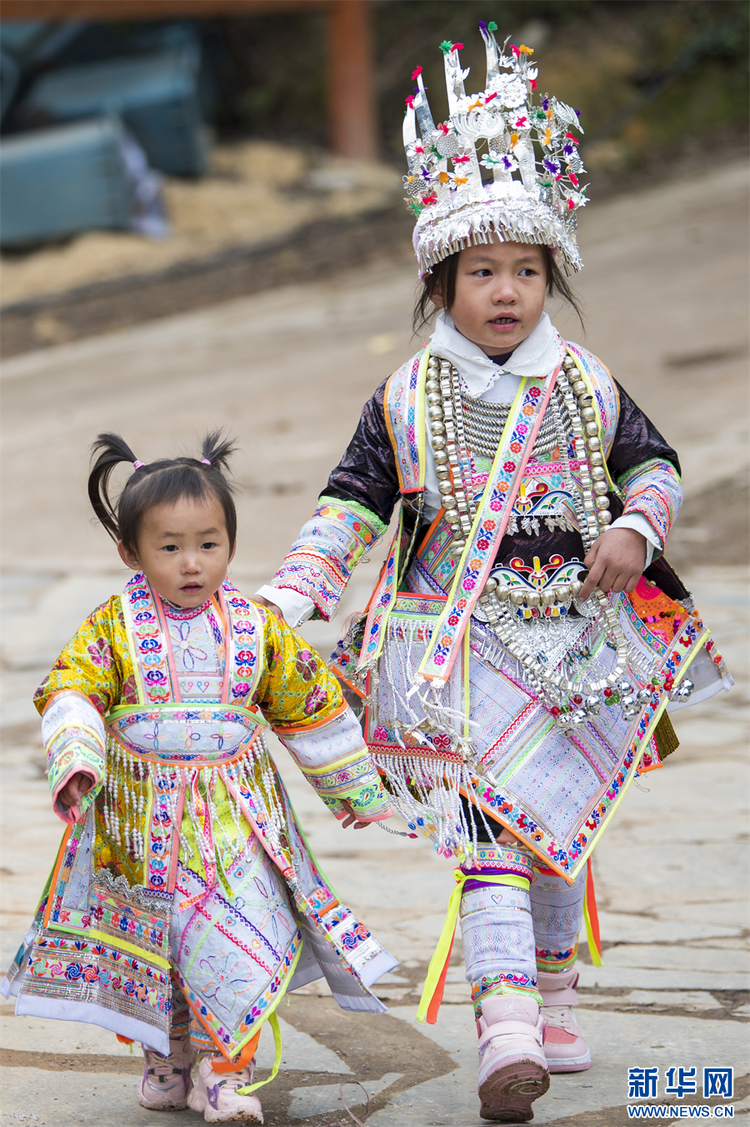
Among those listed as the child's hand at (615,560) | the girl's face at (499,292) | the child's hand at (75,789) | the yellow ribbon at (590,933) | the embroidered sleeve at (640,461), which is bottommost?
the yellow ribbon at (590,933)

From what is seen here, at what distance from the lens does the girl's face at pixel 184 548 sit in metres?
2.29

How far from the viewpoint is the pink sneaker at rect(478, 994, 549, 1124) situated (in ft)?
7.42

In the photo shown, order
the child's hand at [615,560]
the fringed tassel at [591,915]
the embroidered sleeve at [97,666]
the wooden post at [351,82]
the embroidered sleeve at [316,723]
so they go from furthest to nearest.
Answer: the wooden post at [351,82] < the fringed tassel at [591,915] < the child's hand at [615,560] < the embroidered sleeve at [316,723] < the embroidered sleeve at [97,666]

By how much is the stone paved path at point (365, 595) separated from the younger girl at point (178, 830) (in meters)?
0.23

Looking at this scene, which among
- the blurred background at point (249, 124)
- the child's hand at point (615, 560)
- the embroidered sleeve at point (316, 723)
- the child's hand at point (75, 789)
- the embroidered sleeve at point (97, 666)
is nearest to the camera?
the child's hand at point (75, 789)

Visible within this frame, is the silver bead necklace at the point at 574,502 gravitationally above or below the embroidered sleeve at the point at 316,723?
above

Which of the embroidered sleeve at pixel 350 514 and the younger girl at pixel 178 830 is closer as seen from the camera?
the younger girl at pixel 178 830

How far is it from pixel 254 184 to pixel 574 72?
3604 millimetres

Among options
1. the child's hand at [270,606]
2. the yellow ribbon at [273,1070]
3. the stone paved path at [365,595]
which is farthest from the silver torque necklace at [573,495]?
the yellow ribbon at [273,1070]

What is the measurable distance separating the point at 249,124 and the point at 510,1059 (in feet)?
46.3

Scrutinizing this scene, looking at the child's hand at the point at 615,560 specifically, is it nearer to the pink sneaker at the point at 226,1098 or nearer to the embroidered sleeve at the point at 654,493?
the embroidered sleeve at the point at 654,493

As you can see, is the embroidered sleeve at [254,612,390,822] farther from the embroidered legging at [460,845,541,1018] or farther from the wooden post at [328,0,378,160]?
the wooden post at [328,0,378,160]

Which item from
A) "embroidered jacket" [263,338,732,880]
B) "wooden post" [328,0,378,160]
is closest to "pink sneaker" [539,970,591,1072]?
"embroidered jacket" [263,338,732,880]

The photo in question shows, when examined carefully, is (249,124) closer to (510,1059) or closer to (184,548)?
(184,548)
